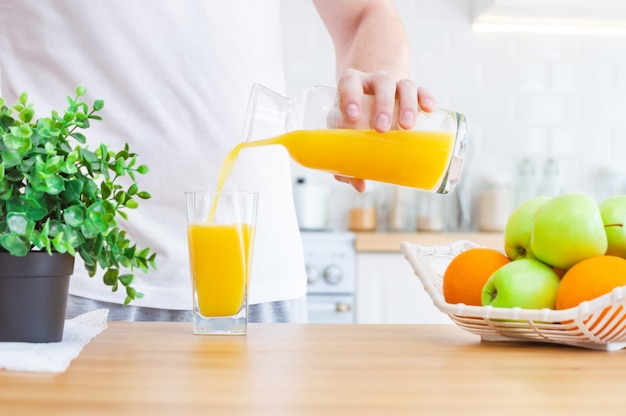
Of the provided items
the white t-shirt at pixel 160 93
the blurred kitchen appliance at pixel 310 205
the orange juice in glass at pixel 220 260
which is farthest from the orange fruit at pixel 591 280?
the blurred kitchen appliance at pixel 310 205

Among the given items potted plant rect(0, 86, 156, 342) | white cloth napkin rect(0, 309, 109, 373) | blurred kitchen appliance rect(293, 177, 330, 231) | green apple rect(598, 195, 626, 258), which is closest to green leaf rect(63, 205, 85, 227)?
potted plant rect(0, 86, 156, 342)

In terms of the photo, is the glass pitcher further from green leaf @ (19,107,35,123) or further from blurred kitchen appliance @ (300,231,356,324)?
blurred kitchen appliance @ (300,231,356,324)

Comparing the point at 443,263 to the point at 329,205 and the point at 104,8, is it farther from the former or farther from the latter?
the point at 104,8

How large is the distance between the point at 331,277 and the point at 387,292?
19 centimetres

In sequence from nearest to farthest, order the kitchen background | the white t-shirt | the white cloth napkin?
the white cloth napkin → the white t-shirt → the kitchen background

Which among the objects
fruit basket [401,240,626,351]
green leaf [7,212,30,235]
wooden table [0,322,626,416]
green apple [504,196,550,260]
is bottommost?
wooden table [0,322,626,416]

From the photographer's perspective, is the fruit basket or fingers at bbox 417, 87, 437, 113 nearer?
the fruit basket

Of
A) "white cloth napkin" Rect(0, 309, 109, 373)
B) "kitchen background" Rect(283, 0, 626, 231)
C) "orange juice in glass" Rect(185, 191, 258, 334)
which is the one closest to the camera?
"white cloth napkin" Rect(0, 309, 109, 373)

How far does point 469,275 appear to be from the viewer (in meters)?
0.91

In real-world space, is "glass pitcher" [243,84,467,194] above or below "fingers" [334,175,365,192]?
above

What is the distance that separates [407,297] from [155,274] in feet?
5.18

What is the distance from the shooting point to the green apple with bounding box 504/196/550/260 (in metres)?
0.91

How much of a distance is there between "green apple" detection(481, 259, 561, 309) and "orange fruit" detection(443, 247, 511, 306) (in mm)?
43

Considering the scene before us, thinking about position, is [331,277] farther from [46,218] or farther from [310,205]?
[46,218]
